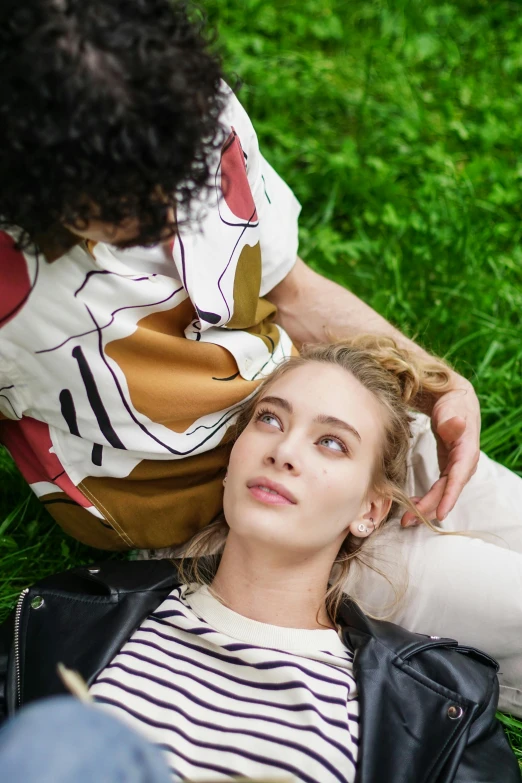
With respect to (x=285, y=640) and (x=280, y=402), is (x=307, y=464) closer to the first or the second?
(x=280, y=402)

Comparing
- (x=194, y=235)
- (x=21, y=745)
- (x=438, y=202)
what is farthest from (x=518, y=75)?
(x=21, y=745)

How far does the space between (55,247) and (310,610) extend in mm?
1229

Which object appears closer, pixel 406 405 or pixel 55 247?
pixel 55 247

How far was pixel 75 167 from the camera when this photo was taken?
151 cm

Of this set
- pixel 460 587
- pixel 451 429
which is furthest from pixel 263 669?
pixel 451 429

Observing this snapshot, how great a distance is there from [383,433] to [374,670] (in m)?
0.68

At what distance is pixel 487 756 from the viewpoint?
2131 millimetres

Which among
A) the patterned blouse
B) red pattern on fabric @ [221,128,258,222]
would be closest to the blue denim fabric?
the patterned blouse

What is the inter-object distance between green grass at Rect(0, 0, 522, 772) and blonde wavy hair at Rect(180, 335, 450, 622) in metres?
0.62

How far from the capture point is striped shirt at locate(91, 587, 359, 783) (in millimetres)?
1967

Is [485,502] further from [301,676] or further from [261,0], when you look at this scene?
[261,0]

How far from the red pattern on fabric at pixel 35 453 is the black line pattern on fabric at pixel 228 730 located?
1.72 feet

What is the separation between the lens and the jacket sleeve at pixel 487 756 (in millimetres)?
2066

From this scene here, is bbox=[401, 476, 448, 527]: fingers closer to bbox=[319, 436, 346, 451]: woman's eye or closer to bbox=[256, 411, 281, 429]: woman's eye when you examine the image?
bbox=[319, 436, 346, 451]: woman's eye
